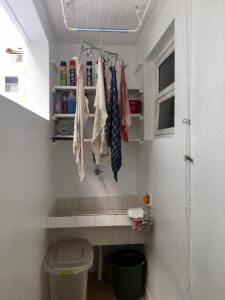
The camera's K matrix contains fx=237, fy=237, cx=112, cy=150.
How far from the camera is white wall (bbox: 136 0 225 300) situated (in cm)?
103

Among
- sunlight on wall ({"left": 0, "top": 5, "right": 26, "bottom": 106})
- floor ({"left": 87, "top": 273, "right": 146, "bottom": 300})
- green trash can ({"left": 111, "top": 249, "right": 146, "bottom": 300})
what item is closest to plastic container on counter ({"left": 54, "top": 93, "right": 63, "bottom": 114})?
sunlight on wall ({"left": 0, "top": 5, "right": 26, "bottom": 106})

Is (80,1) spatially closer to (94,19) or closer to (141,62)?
(94,19)

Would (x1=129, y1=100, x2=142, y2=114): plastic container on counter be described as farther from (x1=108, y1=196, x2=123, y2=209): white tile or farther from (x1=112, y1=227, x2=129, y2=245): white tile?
(x1=112, y1=227, x2=129, y2=245): white tile

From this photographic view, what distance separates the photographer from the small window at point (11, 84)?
80.8 inches

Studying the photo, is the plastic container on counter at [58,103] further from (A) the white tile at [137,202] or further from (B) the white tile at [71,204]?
(A) the white tile at [137,202]

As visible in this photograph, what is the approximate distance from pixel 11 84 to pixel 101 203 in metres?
1.57

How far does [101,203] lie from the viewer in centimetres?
277

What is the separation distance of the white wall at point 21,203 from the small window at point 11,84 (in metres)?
0.50

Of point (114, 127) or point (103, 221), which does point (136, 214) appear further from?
point (114, 127)

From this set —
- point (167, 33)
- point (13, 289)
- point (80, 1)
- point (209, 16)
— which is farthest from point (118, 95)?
point (13, 289)

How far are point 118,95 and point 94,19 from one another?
73 centimetres

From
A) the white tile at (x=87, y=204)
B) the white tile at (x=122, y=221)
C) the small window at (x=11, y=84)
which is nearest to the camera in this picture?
the small window at (x=11, y=84)

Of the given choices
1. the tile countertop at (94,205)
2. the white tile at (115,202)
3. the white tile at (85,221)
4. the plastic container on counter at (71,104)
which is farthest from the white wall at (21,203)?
the white tile at (115,202)

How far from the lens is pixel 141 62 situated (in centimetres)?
238
